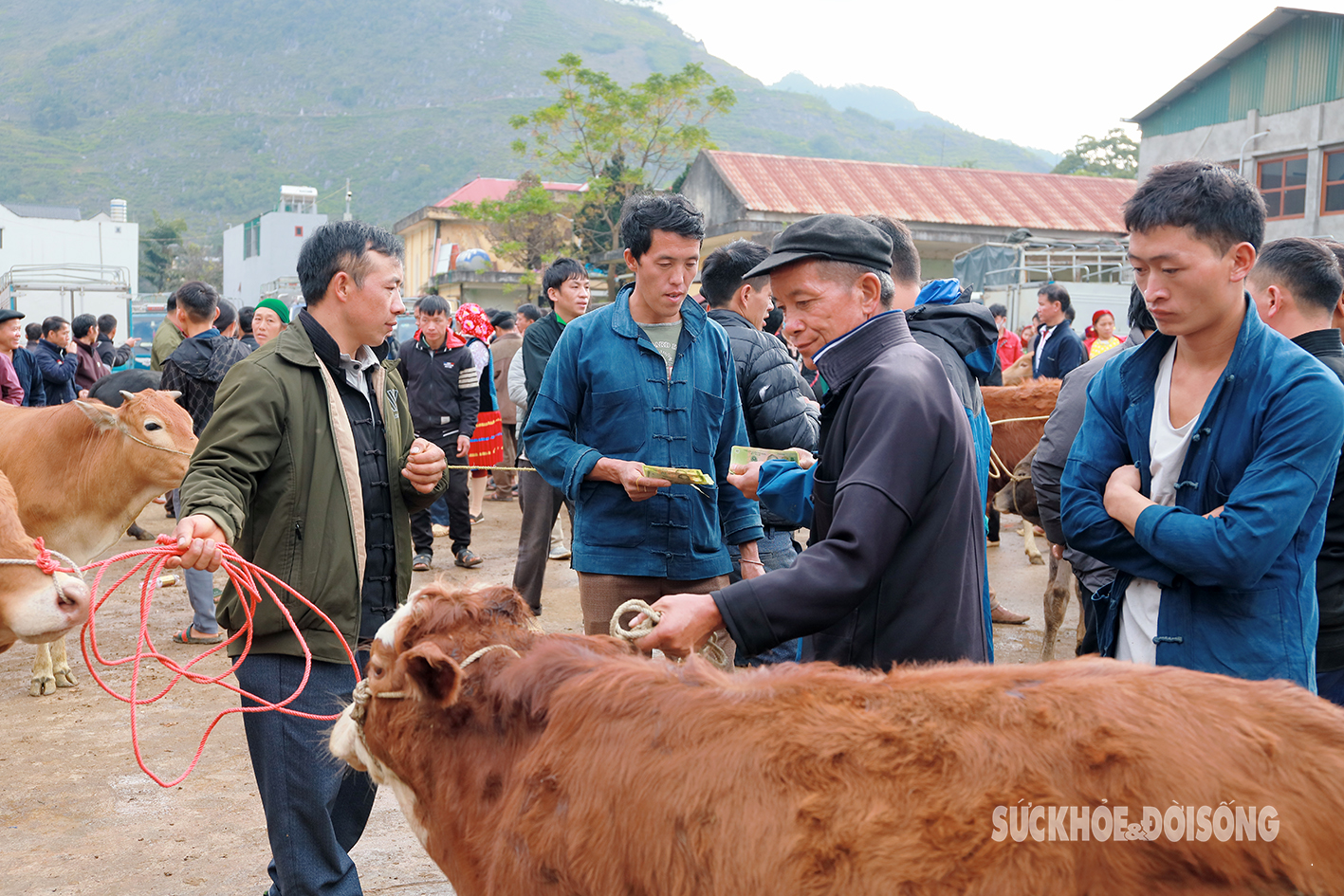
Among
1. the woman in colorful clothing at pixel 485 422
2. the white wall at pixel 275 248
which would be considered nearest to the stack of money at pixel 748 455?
the woman in colorful clothing at pixel 485 422

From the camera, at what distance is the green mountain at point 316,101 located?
114 m

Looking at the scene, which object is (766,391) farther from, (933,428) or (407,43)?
(407,43)

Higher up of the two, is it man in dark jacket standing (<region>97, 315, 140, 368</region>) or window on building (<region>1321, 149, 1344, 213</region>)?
window on building (<region>1321, 149, 1344, 213</region>)

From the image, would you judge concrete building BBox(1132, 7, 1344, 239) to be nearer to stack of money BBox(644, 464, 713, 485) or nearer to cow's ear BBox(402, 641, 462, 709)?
stack of money BBox(644, 464, 713, 485)

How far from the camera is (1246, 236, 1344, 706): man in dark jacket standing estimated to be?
269cm

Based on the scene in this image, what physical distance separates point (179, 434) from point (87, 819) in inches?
101

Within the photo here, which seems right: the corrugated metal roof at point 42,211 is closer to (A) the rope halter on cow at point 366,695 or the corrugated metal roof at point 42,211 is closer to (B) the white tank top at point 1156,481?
(A) the rope halter on cow at point 366,695

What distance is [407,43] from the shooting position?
16650cm

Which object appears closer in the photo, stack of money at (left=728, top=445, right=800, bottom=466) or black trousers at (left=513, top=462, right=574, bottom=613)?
stack of money at (left=728, top=445, right=800, bottom=466)

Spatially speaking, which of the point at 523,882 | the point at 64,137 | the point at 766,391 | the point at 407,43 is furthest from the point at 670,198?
the point at 407,43

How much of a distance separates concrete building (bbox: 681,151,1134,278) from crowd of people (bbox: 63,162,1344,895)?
22.4 m

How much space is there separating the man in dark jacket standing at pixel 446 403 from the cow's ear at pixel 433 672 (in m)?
6.92

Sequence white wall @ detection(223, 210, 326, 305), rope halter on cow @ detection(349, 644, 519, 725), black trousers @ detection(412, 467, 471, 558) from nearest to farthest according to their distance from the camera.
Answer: rope halter on cow @ detection(349, 644, 519, 725)
black trousers @ detection(412, 467, 471, 558)
white wall @ detection(223, 210, 326, 305)

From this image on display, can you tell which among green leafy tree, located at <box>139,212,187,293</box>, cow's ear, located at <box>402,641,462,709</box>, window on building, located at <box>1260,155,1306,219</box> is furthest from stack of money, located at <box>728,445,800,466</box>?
green leafy tree, located at <box>139,212,187,293</box>
